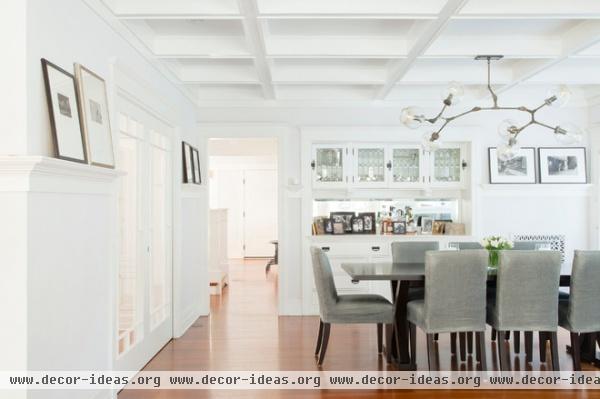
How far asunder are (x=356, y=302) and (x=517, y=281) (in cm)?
124

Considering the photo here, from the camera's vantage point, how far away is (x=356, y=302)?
13.3ft

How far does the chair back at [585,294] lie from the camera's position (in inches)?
143

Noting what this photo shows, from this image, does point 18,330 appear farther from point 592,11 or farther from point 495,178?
point 495,178

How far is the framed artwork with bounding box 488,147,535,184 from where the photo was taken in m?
6.08

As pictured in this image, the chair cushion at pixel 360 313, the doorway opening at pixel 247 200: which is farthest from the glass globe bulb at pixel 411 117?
the doorway opening at pixel 247 200

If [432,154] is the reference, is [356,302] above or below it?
below

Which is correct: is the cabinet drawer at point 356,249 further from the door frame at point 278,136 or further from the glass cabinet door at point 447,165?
the glass cabinet door at point 447,165

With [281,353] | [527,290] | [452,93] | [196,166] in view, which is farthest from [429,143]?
[196,166]

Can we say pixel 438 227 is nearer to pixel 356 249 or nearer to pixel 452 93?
pixel 356 249

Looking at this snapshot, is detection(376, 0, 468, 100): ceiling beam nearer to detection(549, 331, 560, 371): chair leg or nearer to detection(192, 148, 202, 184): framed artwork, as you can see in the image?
detection(192, 148, 202, 184): framed artwork

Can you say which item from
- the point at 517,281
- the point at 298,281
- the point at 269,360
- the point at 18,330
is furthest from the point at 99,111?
the point at 298,281

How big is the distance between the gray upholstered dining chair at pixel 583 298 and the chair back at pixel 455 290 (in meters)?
0.72

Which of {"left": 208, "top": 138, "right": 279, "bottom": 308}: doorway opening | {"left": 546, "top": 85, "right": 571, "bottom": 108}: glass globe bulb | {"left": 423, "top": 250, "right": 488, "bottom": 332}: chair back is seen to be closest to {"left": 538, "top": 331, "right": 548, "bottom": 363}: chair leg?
{"left": 423, "top": 250, "right": 488, "bottom": 332}: chair back

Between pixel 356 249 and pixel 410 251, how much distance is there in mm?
1127
